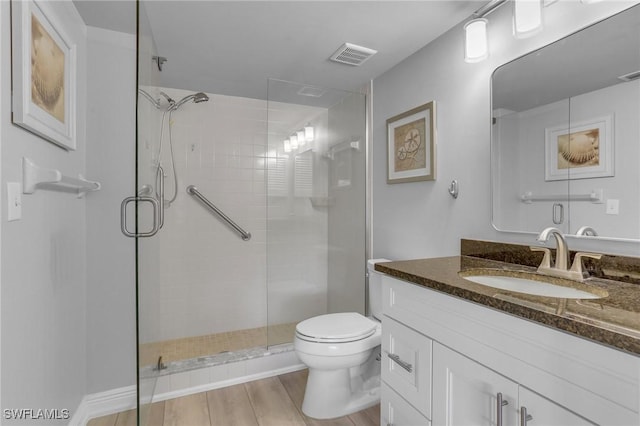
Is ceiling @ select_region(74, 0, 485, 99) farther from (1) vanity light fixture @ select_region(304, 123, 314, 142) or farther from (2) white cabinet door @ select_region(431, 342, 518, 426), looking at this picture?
(2) white cabinet door @ select_region(431, 342, 518, 426)

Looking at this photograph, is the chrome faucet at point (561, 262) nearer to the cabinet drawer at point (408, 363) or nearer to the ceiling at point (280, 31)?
the cabinet drawer at point (408, 363)

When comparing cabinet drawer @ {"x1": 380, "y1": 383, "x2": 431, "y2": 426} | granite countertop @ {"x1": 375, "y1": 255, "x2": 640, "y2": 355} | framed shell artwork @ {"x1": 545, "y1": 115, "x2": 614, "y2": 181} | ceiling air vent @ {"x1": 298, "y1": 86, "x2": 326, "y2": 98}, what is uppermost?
ceiling air vent @ {"x1": 298, "y1": 86, "x2": 326, "y2": 98}

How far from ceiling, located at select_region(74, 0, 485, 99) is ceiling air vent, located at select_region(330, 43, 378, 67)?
4 cm

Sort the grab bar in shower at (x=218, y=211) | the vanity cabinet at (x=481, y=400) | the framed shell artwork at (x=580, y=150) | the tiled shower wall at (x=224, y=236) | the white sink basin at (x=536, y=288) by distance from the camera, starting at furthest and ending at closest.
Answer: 1. the grab bar in shower at (x=218, y=211)
2. the tiled shower wall at (x=224, y=236)
3. the framed shell artwork at (x=580, y=150)
4. the white sink basin at (x=536, y=288)
5. the vanity cabinet at (x=481, y=400)

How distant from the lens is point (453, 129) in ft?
6.01

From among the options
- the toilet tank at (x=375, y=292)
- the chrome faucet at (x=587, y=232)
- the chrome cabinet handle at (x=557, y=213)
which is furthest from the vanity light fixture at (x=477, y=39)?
the toilet tank at (x=375, y=292)

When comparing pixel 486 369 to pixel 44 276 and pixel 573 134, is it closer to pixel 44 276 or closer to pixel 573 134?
pixel 573 134

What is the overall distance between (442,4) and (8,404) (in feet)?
7.75

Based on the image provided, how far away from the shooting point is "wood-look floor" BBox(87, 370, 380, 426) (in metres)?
1.76

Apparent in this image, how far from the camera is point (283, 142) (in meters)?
2.41

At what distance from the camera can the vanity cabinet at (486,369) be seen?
26.9 inches

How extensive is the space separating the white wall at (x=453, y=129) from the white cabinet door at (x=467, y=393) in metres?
0.72

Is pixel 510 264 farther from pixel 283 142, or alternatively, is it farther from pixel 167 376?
pixel 167 376

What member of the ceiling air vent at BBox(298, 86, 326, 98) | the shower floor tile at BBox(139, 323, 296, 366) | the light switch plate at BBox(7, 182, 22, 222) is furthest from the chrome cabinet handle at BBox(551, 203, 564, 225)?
the light switch plate at BBox(7, 182, 22, 222)
